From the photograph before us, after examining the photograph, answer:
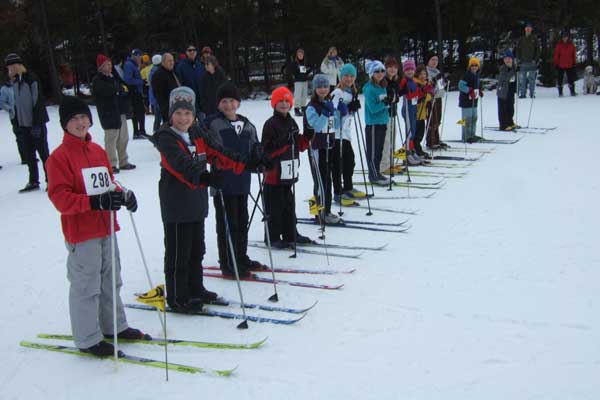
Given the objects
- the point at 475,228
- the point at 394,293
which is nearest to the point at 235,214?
the point at 394,293

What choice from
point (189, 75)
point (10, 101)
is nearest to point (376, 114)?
point (189, 75)

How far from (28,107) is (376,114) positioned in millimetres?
4754

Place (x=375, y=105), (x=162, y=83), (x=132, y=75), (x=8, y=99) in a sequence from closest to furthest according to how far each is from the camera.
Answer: (x=375, y=105), (x=8, y=99), (x=162, y=83), (x=132, y=75)

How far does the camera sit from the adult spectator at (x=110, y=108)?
848cm

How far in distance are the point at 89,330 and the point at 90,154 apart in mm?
1077

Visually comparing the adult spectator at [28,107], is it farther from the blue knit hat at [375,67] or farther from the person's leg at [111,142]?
the blue knit hat at [375,67]

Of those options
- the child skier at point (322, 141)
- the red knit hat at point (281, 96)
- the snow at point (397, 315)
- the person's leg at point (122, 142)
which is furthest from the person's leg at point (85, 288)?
the person's leg at point (122, 142)

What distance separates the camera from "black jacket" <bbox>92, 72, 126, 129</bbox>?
847 centimetres

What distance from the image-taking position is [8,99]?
8211mm

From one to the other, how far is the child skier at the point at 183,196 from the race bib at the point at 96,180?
1.52ft

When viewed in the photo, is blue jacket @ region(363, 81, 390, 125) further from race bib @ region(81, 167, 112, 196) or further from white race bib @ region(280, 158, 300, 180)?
race bib @ region(81, 167, 112, 196)

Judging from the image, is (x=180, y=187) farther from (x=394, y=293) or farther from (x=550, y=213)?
(x=550, y=213)

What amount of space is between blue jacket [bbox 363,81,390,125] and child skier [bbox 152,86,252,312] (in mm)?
3642

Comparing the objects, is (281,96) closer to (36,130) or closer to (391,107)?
(391,107)
